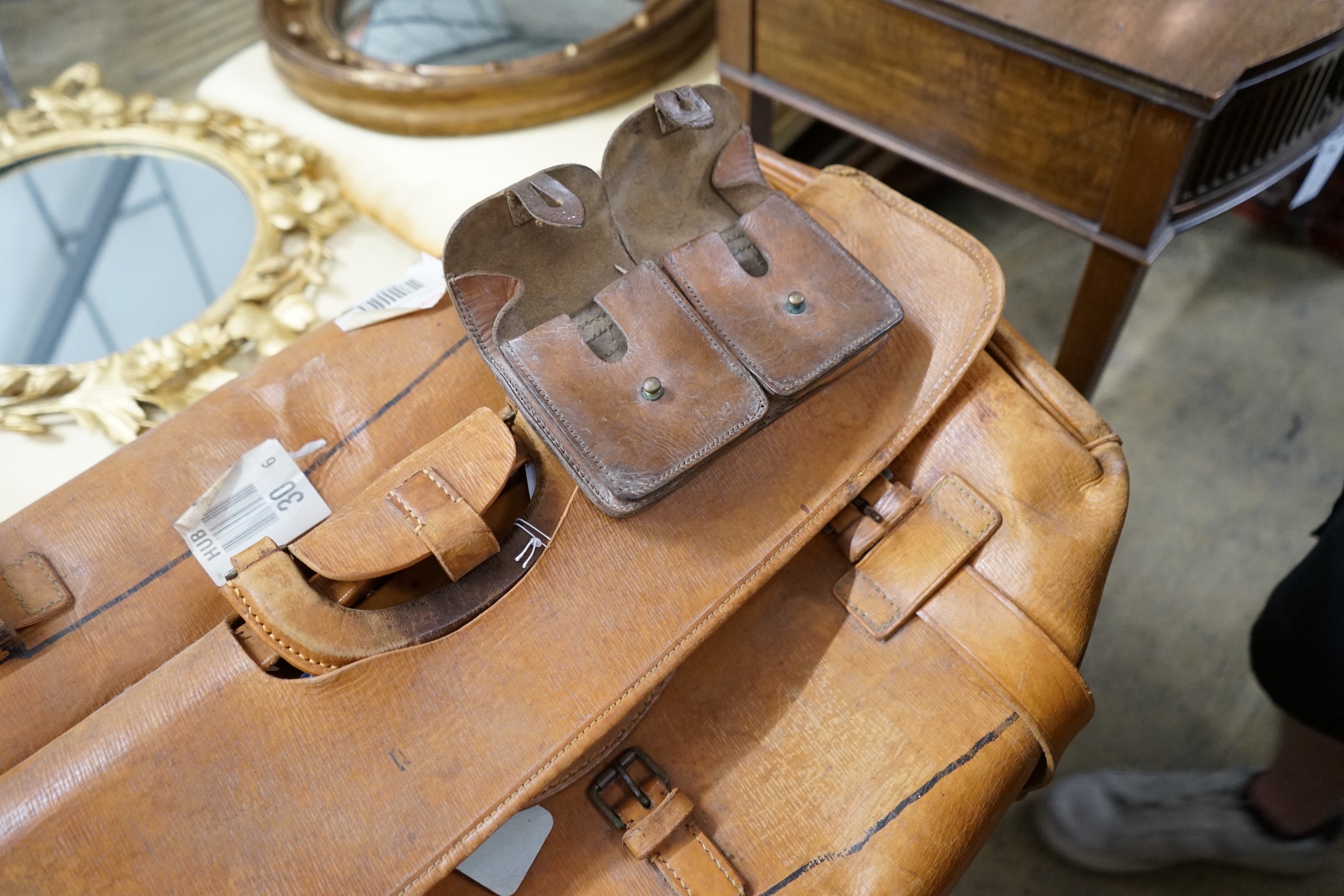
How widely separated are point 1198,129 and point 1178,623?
925mm

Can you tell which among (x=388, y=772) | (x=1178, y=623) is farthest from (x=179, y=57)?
(x=1178, y=623)

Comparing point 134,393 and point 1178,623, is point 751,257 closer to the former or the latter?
point 134,393

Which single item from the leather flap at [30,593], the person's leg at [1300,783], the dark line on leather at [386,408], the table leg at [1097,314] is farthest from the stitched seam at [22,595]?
the person's leg at [1300,783]

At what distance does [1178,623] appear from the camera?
1.56 meters

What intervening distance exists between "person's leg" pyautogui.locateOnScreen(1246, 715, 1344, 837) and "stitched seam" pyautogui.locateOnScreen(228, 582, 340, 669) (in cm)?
120

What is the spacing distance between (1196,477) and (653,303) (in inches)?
53.8

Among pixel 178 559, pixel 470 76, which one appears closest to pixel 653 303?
pixel 178 559

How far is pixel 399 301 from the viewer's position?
104 centimetres

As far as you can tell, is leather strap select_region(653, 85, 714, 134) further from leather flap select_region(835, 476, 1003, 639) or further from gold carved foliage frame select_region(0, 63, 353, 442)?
gold carved foliage frame select_region(0, 63, 353, 442)

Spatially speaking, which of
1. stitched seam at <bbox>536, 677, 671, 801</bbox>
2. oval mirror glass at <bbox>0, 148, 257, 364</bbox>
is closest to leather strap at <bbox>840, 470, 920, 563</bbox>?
stitched seam at <bbox>536, 677, 671, 801</bbox>

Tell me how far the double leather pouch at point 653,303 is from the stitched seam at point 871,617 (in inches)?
8.1

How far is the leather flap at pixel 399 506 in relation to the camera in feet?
2.50

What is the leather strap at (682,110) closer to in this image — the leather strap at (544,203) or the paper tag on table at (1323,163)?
the leather strap at (544,203)

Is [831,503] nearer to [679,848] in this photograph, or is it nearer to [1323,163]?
[679,848]
